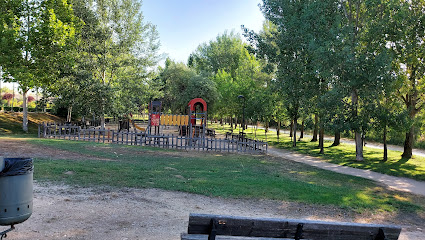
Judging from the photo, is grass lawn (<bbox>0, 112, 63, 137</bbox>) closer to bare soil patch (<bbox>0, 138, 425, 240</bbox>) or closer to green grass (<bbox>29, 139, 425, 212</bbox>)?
green grass (<bbox>29, 139, 425, 212</bbox>)

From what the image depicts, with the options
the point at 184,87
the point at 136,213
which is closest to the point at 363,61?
the point at 136,213

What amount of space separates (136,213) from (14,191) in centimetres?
337

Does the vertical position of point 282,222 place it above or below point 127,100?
below

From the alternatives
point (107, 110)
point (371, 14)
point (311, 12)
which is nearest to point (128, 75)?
point (107, 110)

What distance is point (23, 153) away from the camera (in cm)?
1455

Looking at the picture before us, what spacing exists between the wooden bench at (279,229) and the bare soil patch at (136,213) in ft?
6.67

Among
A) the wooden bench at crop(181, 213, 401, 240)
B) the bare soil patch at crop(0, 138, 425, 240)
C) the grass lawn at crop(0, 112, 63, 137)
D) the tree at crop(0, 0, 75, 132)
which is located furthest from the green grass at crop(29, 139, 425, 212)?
the grass lawn at crop(0, 112, 63, 137)

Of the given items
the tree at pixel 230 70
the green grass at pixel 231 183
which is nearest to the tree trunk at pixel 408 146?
the green grass at pixel 231 183

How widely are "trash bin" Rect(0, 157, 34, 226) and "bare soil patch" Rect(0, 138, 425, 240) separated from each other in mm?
1549

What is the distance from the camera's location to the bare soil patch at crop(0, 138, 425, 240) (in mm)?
5926

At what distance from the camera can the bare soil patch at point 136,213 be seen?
5.93 m

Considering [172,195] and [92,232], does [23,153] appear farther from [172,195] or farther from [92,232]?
[92,232]

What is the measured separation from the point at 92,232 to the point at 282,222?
11.9ft

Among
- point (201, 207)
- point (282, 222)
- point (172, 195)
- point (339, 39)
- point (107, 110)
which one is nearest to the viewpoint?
point (282, 222)
